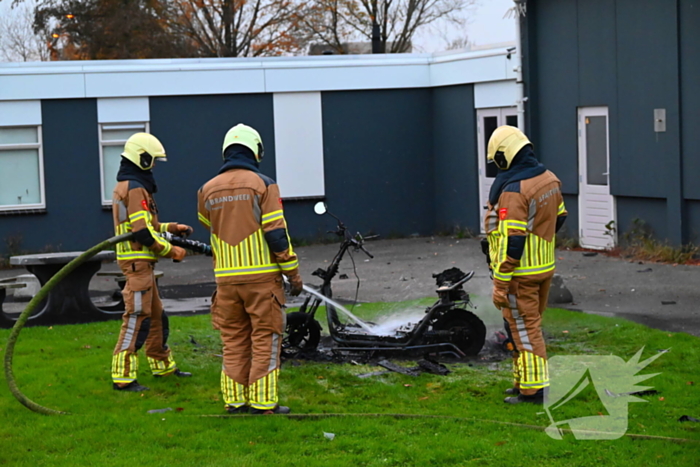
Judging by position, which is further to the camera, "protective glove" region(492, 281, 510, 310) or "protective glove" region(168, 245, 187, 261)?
"protective glove" region(168, 245, 187, 261)

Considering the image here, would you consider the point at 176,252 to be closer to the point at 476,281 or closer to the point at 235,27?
the point at 476,281

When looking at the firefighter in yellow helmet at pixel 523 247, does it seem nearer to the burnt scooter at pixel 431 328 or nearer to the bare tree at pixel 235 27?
the burnt scooter at pixel 431 328

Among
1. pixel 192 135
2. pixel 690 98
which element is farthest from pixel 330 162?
pixel 690 98

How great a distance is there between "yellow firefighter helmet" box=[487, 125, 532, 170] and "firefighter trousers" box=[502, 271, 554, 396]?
34.7 inches

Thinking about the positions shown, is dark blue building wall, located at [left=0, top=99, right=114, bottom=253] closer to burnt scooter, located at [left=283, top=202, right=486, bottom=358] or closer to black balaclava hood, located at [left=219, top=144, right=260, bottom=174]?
burnt scooter, located at [left=283, top=202, right=486, bottom=358]

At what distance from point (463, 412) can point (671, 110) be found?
10212mm

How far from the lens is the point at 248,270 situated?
641 centimetres

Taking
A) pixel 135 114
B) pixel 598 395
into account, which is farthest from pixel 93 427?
pixel 135 114

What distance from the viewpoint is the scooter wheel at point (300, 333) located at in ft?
27.9

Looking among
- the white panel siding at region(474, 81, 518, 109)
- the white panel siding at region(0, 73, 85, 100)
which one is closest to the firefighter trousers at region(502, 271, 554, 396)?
the white panel siding at region(474, 81, 518, 109)

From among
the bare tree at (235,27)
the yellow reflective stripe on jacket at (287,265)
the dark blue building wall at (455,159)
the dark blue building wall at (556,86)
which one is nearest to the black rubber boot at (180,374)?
the yellow reflective stripe on jacket at (287,265)

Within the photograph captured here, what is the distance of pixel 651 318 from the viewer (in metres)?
10.2

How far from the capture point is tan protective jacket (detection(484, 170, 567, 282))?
6500 millimetres

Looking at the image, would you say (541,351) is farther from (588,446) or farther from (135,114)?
(135,114)
